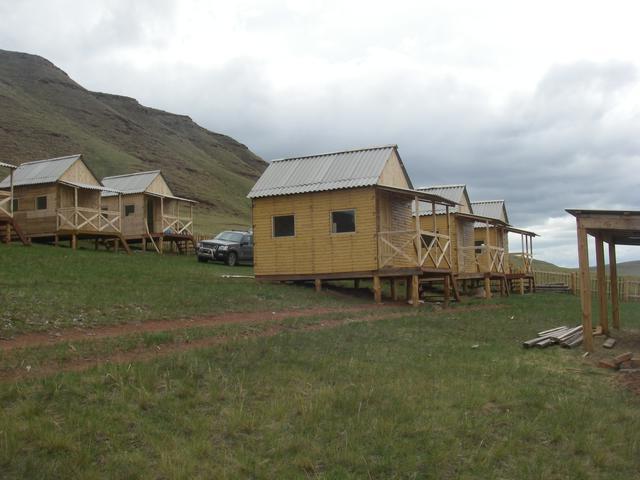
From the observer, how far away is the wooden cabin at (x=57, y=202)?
30562 millimetres

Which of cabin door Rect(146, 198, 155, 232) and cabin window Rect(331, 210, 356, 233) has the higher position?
cabin door Rect(146, 198, 155, 232)

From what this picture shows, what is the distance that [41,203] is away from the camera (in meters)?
31.2

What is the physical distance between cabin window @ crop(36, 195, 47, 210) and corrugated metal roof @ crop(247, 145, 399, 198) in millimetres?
13645

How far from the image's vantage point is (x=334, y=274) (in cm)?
2152

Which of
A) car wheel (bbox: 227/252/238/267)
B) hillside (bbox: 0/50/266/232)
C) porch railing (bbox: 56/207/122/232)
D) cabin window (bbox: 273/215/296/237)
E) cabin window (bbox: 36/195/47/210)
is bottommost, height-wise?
car wheel (bbox: 227/252/238/267)

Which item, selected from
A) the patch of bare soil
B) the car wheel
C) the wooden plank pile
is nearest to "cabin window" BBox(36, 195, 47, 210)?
the car wheel

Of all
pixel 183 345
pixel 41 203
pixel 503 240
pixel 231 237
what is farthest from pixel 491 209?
pixel 183 345

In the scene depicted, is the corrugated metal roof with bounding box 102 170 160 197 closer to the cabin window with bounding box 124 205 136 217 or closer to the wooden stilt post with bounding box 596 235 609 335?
the cabin window with bounding box 124 205 136 217

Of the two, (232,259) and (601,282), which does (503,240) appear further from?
(601,282)

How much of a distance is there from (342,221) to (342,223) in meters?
0.07

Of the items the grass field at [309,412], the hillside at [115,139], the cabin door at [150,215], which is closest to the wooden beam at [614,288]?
the grass field at [309,412]

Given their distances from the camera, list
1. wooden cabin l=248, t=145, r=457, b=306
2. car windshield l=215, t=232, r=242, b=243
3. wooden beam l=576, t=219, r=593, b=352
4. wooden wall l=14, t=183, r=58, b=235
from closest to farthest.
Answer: wooden beam l=576, t=219, r=593, b=352
wooden cabin l=248, t=145, r=457, b=306
wooden wall l=14, t=183, r=58, b=235
car windshield l=215, t=232, r=242, b=243

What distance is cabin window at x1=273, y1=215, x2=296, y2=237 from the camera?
2242 centimetres

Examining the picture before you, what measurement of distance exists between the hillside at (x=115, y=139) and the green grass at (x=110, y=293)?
107ft
